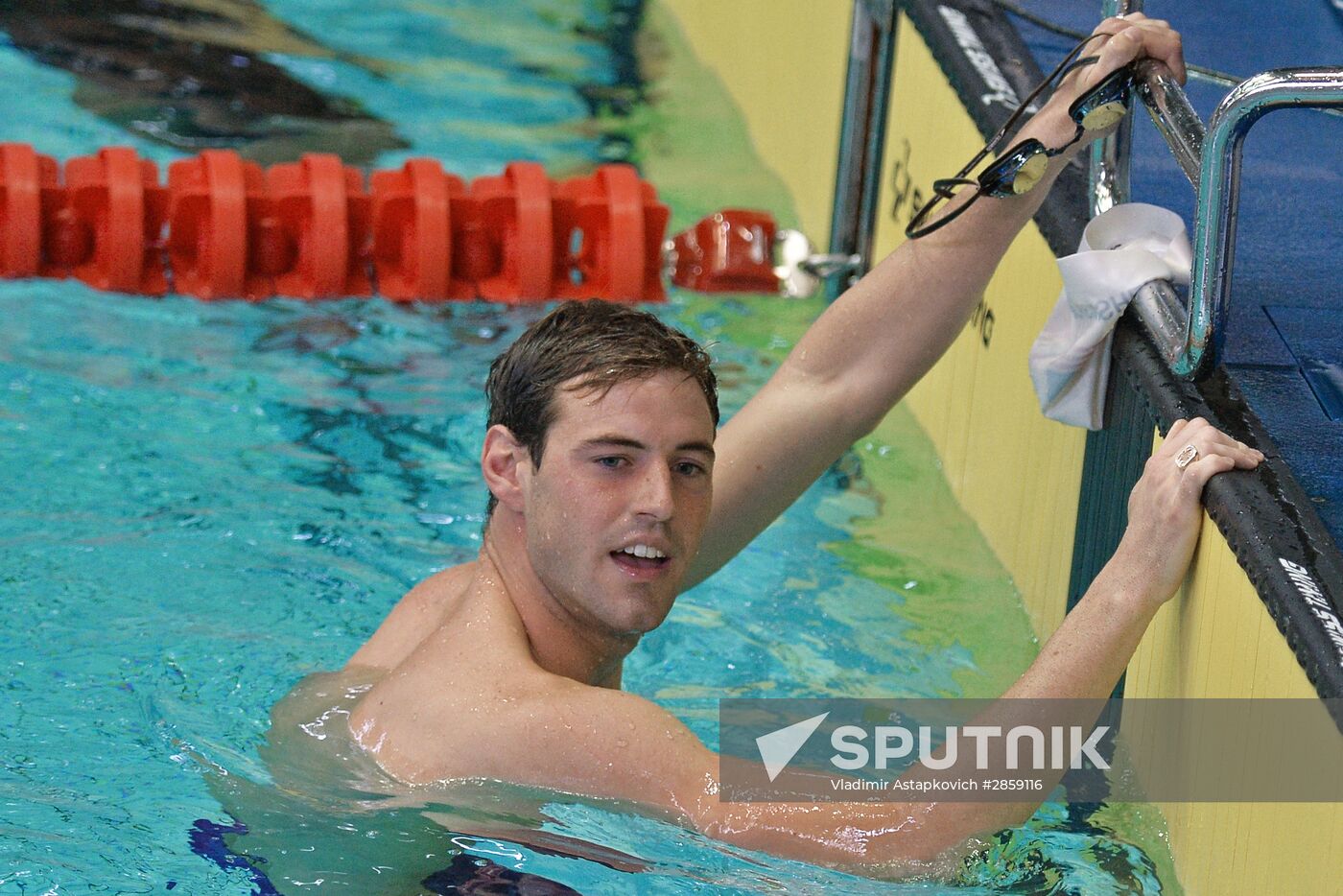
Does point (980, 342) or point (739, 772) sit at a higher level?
point (980, 342)

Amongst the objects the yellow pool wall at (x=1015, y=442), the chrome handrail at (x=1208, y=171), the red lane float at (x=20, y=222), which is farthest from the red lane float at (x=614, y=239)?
the chrome handrail at (x=1208, y=171)

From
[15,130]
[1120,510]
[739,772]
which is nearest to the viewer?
[739,772]

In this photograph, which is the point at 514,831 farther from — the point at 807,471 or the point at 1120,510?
the point at 1120,510

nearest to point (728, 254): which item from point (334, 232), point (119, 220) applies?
point (334, 232)

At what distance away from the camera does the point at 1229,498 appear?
2.15m

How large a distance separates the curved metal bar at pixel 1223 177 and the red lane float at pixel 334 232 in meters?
2.60

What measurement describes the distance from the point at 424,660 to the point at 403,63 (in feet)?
16.0

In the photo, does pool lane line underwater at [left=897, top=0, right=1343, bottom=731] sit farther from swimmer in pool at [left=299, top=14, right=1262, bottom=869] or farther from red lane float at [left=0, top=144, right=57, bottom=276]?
red lane float at [left=0, top=144, right=57, bottom=276]

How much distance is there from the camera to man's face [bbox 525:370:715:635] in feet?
7.38

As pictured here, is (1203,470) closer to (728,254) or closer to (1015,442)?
(1015,442)

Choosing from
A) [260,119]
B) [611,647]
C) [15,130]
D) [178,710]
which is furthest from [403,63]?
[611,647]

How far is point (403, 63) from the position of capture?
6.84 meters

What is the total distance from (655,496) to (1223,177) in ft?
2.87

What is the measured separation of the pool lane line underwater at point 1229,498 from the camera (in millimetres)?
1954
